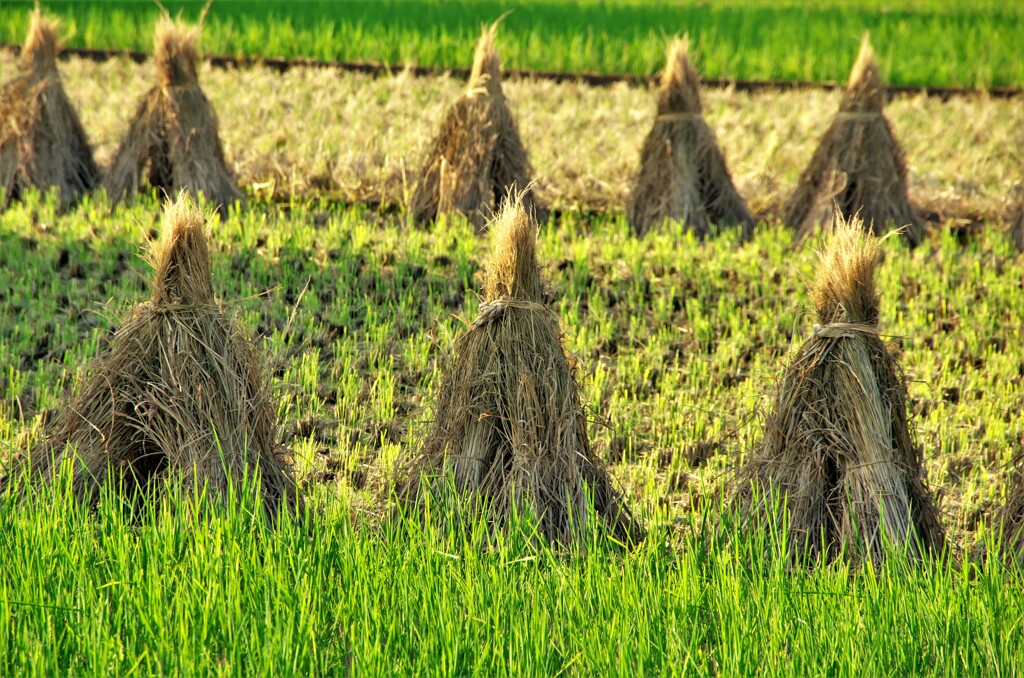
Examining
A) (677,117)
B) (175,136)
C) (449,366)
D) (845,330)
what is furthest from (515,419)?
(175,136)

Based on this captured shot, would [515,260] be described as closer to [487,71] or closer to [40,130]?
[487,71]

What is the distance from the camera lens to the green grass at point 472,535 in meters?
3.15

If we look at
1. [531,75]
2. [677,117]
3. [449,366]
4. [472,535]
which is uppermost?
[531,75]

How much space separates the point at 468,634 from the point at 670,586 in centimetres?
73

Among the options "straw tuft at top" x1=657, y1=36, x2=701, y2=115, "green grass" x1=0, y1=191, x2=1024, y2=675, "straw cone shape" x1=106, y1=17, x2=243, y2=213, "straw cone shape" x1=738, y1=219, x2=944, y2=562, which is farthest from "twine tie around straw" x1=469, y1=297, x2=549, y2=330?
"straw tuft at top" x1=657, y1=36, x2=701, y2=115

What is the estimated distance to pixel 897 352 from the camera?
4449 millimetres

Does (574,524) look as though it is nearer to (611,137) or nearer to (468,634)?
(468,634)

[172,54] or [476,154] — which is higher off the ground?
[172,54]

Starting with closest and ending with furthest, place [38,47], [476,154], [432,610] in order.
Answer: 1. [432,610]
2. [476,154]
3. [38,47]

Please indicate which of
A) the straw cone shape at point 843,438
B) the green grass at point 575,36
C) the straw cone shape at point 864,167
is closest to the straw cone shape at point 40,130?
the green grass at point 575,36

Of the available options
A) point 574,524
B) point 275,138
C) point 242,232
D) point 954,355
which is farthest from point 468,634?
point 275,138

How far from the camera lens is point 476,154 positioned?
7.75 m

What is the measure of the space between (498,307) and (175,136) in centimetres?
441

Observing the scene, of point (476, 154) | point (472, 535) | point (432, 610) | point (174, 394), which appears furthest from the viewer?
point (476, 154)
